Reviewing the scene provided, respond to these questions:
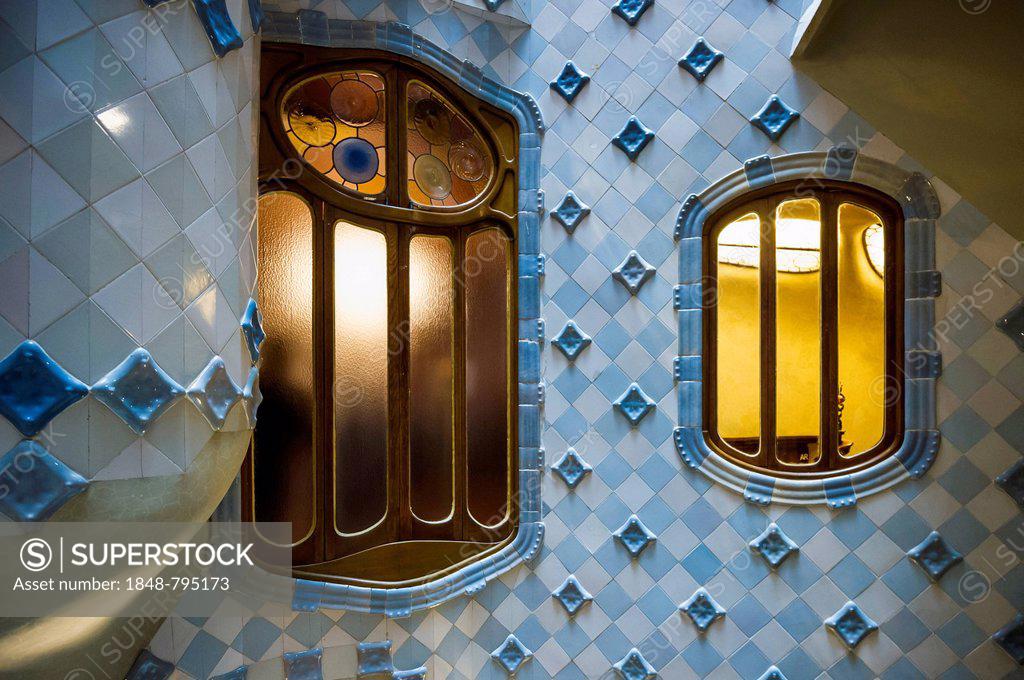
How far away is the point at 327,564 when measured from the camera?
A: 3.19m

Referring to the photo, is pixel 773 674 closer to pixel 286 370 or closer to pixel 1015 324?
pixel 1015 324

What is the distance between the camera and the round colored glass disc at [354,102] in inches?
131

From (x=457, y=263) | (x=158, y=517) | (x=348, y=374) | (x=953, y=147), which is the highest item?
(x=953, y=147)

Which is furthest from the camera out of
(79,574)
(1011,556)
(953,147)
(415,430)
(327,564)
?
(415,430)

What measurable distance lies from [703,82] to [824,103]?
54 cm

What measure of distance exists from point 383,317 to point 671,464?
1502 mm

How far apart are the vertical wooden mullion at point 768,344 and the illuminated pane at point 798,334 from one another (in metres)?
0.02

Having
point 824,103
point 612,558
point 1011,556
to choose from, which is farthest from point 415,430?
point 1011,556

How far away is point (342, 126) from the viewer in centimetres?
335

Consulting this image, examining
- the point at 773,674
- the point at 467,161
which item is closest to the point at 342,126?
the point at 467,161

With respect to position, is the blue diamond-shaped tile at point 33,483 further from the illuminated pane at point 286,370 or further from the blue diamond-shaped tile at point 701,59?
the blue diamond-shaped tile at point 701,59

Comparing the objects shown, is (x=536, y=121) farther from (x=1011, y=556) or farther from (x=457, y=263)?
(x=1011, y=556)

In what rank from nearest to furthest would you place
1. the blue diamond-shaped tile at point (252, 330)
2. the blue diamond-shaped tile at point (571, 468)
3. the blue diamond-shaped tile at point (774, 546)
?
the blue diamond-shaped tile at point (252, 330)
the blue diamond-shaped tile at point (774, 546)
the blue diamond-shaped tile at point (571, 468)

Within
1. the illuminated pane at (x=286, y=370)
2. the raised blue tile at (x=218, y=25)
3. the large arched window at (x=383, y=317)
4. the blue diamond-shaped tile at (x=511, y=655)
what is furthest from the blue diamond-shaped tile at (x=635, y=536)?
the raised blue tile at (x=218, y=25)
